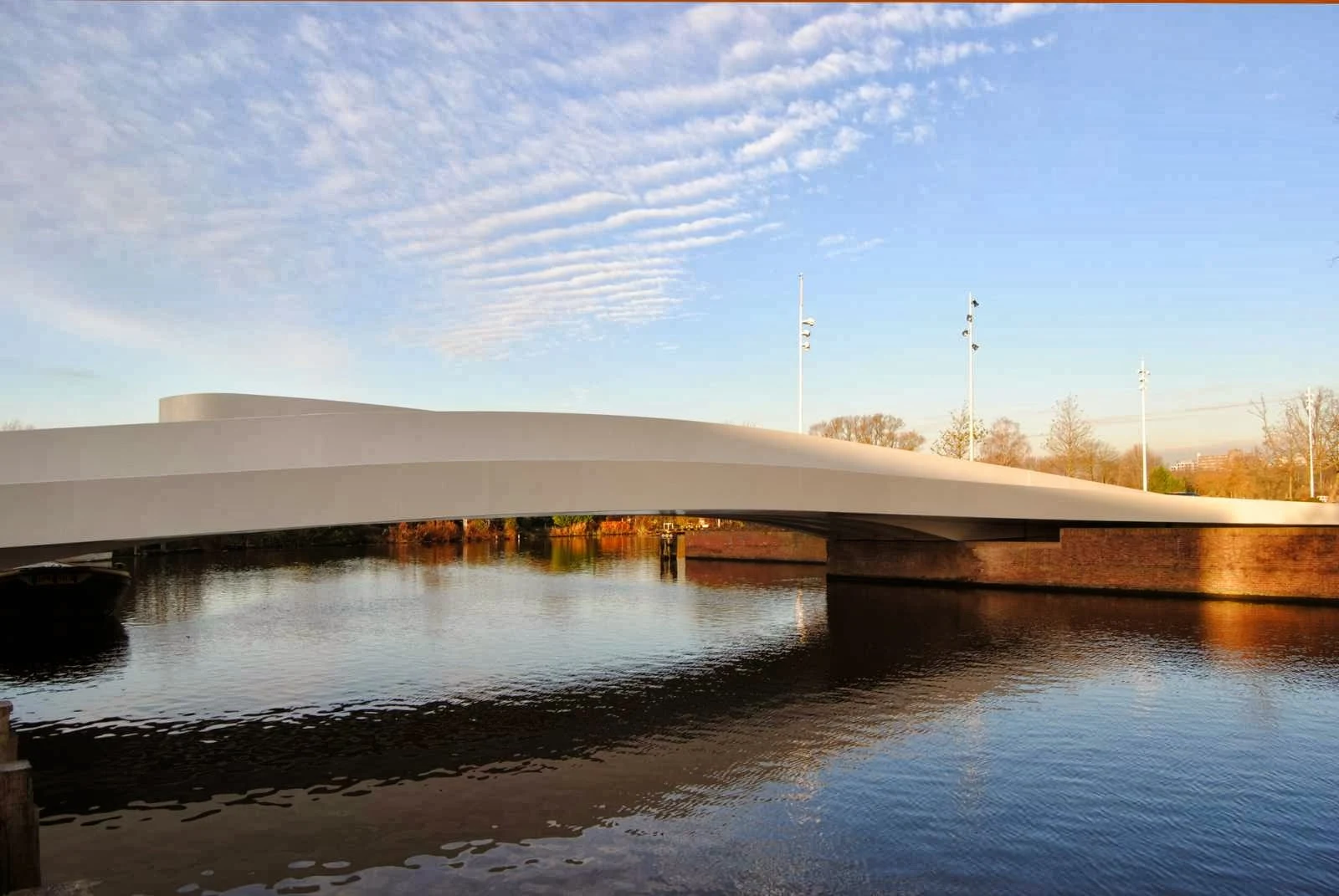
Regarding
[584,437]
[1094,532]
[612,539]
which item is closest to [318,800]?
[584,437]

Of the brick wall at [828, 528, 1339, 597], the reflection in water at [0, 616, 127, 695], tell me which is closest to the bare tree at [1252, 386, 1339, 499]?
the brick wall at [828, 528, 1339, 597]

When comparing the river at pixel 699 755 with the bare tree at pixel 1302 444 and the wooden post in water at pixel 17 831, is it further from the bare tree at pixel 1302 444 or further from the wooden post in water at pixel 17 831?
the bare tree at pixel 1302 444

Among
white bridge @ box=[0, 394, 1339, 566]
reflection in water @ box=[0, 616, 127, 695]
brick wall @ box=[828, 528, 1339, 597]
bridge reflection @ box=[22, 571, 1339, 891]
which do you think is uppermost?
white bridge @ box=[0, 394, 1339, 566]

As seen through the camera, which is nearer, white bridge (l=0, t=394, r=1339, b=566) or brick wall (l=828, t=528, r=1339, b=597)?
white bridge (l=0, t=394, r=1339, b=566)

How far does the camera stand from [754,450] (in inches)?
664

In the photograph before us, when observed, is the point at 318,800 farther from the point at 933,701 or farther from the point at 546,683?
the point at 933,701

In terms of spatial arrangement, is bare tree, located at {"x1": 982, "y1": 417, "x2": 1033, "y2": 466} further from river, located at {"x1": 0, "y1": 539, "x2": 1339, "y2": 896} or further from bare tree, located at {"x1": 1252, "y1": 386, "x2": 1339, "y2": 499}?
river, located at {"x1": 0, "y1": 539, "x2": 1339, "y2": 896}

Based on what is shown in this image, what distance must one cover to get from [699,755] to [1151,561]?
1970 cm

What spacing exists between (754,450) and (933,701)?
5.97 meters

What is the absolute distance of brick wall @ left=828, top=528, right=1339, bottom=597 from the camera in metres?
22.5

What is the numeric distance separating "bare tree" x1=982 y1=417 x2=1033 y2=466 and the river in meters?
39.4

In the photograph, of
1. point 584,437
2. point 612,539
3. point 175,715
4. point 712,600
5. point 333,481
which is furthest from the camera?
point 612,539

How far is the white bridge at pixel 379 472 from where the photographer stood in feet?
34.1

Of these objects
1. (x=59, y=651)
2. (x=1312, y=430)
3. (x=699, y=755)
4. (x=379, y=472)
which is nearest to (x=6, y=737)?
(x=379, y=472)
